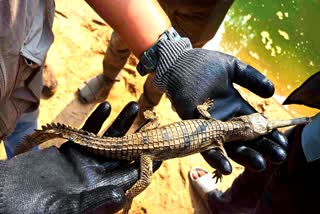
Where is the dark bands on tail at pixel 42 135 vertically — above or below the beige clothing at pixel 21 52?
below

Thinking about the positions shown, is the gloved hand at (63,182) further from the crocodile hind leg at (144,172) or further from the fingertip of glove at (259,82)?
the fingertip of glove at (259,82)

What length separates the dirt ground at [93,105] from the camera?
3.96 m

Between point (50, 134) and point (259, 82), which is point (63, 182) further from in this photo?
point (259, 82)

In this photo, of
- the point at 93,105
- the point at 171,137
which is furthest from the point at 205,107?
the point at 93,105

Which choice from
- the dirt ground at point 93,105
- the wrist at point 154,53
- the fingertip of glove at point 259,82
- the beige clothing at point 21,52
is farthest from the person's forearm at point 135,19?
the dirt ground at point 93,105

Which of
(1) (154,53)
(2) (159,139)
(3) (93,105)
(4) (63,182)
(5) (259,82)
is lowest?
(3) (93,105)

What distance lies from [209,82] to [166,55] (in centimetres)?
29

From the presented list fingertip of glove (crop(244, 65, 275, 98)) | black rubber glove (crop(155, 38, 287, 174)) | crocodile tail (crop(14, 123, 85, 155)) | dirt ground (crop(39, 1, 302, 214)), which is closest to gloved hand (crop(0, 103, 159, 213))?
crocodile tail (crop(14, 123, 85, 155))

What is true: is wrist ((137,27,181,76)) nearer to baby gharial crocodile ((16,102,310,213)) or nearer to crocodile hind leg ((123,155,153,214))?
baby gharial crocodile ((16,102,310,213))

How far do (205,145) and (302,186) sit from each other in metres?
0.67

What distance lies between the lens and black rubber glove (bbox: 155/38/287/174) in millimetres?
2385

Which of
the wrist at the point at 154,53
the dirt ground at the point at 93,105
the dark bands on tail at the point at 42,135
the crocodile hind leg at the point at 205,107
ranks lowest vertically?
the dirt ground at the point at 93,105

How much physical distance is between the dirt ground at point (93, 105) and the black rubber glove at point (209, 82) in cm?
156

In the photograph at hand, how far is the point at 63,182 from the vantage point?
1.76 m
